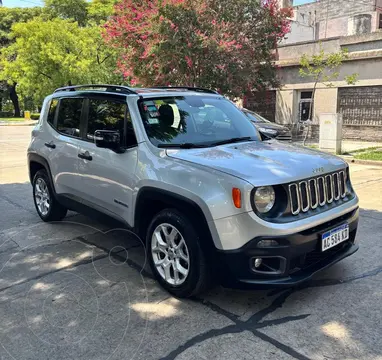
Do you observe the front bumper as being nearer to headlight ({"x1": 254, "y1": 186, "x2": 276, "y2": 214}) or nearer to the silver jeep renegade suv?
the silver jeep renegade suv

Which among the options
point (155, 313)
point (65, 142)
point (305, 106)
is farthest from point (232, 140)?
point (305, 106)

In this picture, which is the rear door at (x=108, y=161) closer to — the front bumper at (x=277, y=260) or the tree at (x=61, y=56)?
the front bumper at (x=277, y=260)

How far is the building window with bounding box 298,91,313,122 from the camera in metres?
19.4

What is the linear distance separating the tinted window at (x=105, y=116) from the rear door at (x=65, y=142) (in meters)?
0.25

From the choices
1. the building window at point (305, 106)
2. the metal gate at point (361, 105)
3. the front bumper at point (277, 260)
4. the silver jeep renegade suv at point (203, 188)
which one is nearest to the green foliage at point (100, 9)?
the building window at point (305, 106)

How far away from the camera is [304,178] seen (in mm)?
3264

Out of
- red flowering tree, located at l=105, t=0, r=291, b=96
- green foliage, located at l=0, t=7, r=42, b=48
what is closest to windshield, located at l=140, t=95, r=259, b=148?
red flowering tree, located at l=105, t=0, r=291, b=96

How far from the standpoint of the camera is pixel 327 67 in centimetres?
1802

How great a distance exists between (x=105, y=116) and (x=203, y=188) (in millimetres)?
1829

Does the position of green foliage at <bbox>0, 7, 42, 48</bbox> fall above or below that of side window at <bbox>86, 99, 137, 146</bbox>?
above

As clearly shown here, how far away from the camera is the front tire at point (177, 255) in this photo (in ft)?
10.7

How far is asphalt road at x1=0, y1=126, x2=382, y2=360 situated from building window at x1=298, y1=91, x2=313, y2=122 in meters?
15.6

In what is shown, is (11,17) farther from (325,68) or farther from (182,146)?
(182,146)

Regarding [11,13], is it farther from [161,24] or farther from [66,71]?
[161,24]
